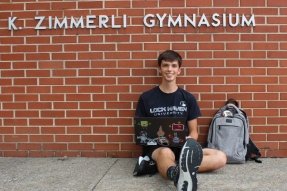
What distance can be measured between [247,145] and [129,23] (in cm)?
185

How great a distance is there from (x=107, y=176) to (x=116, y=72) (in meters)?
1.25

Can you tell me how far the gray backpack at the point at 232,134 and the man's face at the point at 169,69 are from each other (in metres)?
0.68

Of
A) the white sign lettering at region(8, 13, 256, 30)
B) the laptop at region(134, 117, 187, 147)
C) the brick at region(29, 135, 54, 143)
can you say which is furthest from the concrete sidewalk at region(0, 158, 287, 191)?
the white sign lettering at region(8, 13, 256, 30)

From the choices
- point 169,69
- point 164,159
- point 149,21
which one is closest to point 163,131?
point 164,159

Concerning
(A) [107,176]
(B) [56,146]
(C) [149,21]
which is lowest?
(A) [107,176]

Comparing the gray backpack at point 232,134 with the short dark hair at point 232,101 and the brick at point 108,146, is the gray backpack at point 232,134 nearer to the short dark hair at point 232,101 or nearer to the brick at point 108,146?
the short dark hair at point 232,101

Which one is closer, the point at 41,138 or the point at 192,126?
the point at 192,126

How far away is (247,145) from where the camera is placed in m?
4.75

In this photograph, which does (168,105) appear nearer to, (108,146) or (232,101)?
(232,101)

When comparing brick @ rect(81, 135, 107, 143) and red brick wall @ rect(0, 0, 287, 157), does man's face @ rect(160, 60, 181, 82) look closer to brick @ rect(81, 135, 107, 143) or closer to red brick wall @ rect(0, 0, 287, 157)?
red brick wall @ rect(0, 0, 287, 157)

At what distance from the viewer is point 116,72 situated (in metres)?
5.00

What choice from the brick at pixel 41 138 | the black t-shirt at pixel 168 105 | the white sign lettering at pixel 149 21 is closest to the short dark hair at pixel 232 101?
the black t-shirt at pixel 168 105

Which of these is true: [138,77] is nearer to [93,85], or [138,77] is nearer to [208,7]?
[93,85]

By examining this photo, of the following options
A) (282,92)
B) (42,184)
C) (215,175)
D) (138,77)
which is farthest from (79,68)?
(282,92)
